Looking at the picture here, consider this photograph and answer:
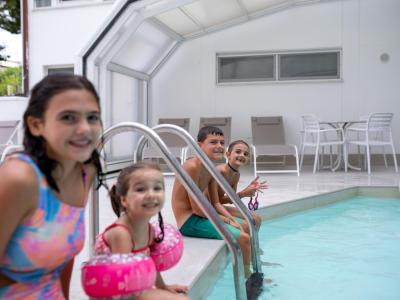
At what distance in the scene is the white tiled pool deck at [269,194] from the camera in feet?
8.08

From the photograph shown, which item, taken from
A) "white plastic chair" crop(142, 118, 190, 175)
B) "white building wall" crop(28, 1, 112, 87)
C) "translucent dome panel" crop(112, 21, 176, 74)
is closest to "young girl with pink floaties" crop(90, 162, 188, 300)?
"white plastic chair" crop(142, 118, 190, 175)

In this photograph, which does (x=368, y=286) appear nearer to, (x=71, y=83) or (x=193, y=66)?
(x=71, y=83)

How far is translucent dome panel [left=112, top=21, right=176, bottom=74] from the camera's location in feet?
26.4

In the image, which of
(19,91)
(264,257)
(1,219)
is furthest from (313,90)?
(1,219)

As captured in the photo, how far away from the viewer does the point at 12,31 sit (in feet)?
57.9

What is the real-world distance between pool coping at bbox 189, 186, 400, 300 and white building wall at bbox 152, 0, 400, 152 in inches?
137

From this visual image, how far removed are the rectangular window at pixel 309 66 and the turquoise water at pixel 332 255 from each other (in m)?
4.49

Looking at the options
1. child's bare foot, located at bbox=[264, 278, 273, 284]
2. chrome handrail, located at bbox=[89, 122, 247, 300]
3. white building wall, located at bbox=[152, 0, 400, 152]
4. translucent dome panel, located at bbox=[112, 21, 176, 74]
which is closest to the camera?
chrome handrail, located at bbox=[89, 122, 247, 300]

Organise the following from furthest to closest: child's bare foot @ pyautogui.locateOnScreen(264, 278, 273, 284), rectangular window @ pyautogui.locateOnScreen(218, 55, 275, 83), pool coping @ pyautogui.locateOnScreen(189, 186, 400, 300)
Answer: rectangular window @ pyautogui.locateOnScreen(218, 55, 275, 83) → child's bare foot @ pyautogui.locateOnScreen(264, 278, 273, 284) → pool coping @ pyautogui.locateOnScreen(189, 186, 400, 300)

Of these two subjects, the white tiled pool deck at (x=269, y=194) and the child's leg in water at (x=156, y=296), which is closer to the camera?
the child's leg in water at (x=156, y=296)

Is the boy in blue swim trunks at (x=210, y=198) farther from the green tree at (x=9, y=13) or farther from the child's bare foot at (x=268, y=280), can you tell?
the green tree at (x=9, y=13)

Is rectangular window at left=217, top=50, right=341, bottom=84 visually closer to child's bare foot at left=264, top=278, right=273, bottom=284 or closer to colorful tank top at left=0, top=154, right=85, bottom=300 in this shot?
child's bare foot at left=264, top=278, right=273, bottom=284

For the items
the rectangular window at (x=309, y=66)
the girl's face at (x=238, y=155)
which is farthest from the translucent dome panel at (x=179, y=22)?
the girl's face at (x=238, y=155)

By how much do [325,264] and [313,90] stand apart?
646 cm
